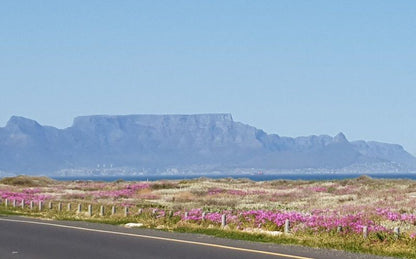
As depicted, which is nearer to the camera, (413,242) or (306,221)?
(413,242)

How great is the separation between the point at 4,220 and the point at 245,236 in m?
14.4

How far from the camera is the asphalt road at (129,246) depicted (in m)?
20.9

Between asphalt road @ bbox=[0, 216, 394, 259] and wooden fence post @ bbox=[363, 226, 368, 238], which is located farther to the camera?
wooden fence post @ bbox=[363, 226, 368, 238]

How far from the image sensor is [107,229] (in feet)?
99.5

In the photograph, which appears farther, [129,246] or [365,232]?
[365,232]

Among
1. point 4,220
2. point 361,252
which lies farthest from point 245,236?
point 4,220

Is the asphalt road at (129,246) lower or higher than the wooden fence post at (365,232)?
lower

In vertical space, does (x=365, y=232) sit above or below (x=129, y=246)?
above

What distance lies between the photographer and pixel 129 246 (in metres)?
23.3

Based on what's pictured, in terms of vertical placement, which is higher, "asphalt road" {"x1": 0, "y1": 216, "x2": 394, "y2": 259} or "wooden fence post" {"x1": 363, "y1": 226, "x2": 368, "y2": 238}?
"wooden fence post" {"x1": 363, "y1": 226, "x2": 368, "y2": 238}

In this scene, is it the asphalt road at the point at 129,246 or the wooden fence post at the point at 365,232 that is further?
the wooden fence post at the point at 365,232

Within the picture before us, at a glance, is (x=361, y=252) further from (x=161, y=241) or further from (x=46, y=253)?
(x=46, y=253)

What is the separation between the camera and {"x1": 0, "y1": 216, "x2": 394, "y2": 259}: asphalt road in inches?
824

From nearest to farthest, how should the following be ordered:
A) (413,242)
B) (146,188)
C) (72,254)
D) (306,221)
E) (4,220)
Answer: (72,254)
(413,242)
(306,221)
(4,220)
(146,188)
